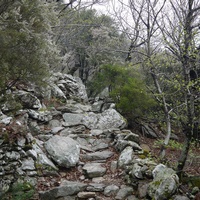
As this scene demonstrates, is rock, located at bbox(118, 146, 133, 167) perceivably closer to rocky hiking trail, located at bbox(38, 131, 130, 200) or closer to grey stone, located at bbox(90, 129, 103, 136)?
rocky hiking trail, located at bbox(38, 131, 130, 200)

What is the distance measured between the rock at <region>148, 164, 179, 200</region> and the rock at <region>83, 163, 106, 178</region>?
1.84 meters

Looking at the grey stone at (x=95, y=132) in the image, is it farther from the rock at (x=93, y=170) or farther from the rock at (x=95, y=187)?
the rock at (x=95, y=187)

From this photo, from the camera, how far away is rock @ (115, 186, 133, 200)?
5.36 m

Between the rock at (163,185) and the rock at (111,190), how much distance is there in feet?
3.06

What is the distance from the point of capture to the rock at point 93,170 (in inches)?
256

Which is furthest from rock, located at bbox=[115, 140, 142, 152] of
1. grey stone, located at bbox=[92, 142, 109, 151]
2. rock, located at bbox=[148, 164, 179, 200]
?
rock, located at bbox=[148, 164, 179, 200]

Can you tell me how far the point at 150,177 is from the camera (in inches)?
224

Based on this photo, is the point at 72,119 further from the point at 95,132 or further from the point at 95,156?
the point at 95,156

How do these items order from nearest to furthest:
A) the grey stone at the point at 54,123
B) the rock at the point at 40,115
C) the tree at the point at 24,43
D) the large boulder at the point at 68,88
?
the tree at the point at 24,43 < the rock at the point at 40,115 < the grey stone at the point at 54,123 < the large boulder at the point at 68,88

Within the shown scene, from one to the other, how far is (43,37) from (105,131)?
18.0ft

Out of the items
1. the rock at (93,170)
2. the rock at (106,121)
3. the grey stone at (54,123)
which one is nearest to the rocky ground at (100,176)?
the rock at (93,170)

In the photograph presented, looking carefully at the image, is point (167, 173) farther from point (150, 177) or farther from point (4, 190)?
point (4, 190)

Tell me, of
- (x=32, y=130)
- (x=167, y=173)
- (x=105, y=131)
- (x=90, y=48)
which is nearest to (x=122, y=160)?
(x=167, y=173)

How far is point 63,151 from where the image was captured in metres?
7.02
